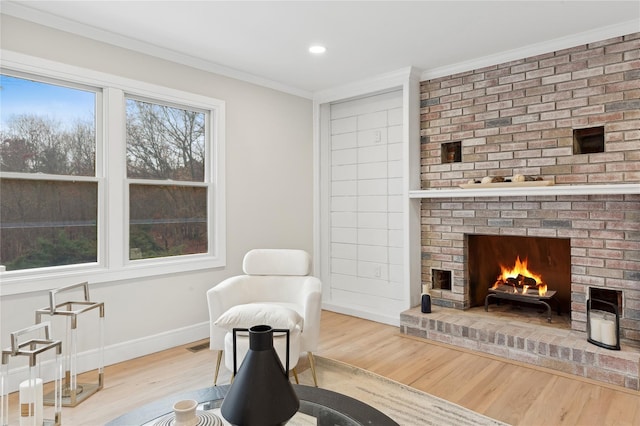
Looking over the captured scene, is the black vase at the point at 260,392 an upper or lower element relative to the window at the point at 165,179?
lower

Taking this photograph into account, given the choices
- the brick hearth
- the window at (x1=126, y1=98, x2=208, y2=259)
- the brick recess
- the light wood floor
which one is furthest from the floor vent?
the brick recess

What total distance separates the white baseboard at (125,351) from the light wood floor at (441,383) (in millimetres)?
65

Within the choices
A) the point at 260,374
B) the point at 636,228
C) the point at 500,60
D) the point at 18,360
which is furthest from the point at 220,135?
the point at 636,228

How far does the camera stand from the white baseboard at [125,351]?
8.83 feet

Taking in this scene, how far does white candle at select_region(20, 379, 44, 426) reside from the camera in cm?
196

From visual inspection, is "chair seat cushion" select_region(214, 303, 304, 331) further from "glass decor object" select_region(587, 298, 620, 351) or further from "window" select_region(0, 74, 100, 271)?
"glass decor object" select_region(587, 298, 620, 351)

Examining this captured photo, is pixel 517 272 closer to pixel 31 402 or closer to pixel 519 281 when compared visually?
pixel 519 281

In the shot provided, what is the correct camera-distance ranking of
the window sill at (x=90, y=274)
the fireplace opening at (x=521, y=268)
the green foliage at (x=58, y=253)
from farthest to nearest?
the fireplace opening at (x=521, y=268)
the green foliage at (x=58, y=253)
the window sill at (x=90, y=274)

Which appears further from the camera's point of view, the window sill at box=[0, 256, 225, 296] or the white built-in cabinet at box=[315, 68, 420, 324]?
the white built-in cabinet at box=[315, 68, 420, 324]

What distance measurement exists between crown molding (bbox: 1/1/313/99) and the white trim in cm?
172

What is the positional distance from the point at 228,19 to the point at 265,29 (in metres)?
0.29

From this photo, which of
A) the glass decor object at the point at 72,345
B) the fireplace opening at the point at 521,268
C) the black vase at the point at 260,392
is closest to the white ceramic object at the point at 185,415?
the black vase at the point at 260,392

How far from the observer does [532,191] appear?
318 cm

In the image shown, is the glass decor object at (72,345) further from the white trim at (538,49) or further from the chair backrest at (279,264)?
the white trim at (538,49)
